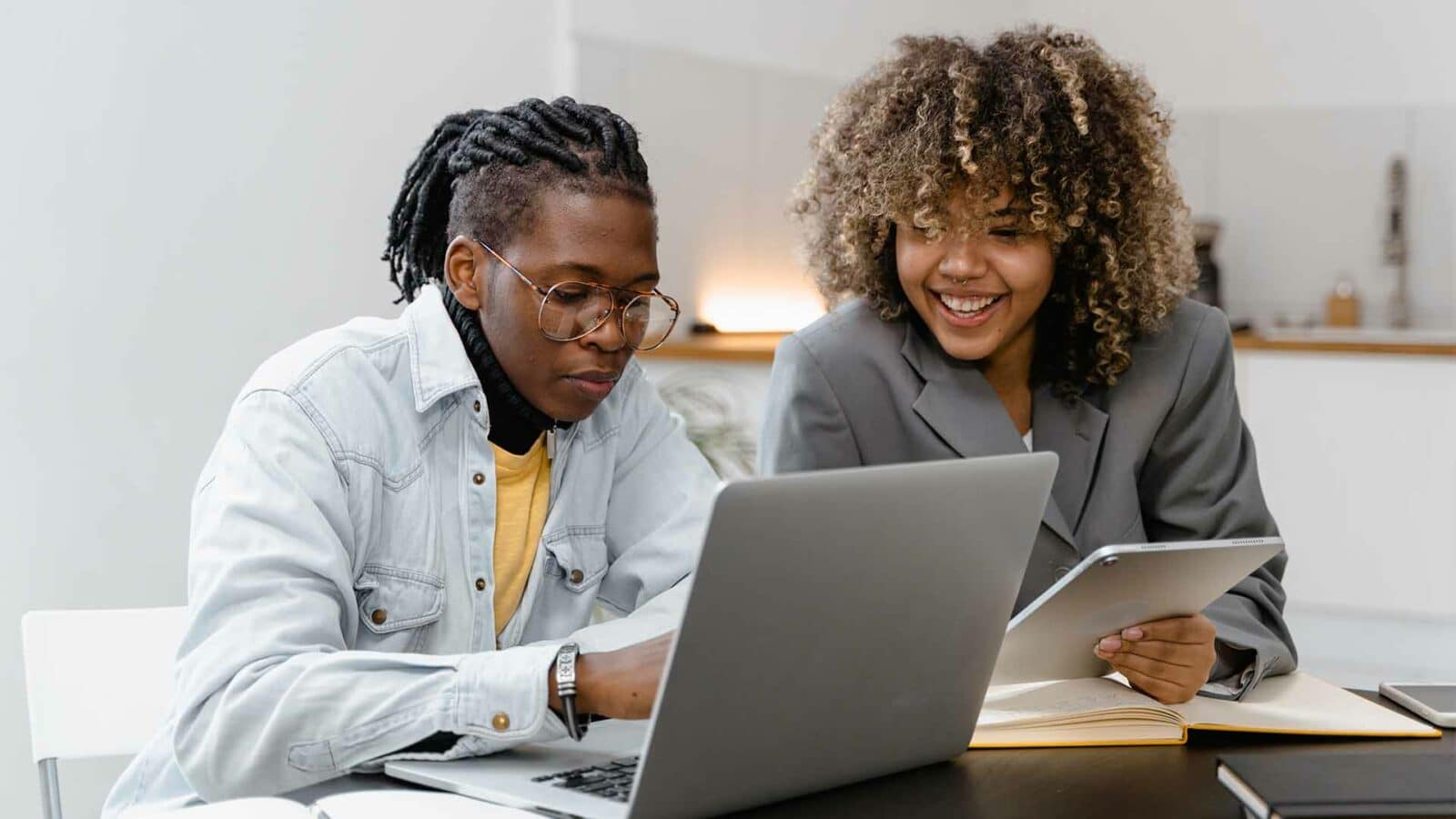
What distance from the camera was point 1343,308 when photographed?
5105 mm

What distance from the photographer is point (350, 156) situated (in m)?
3.10

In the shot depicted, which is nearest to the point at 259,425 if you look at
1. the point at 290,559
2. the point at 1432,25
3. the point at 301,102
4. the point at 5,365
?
the point at 290,559

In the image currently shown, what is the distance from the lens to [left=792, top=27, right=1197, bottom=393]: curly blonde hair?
1794 mm

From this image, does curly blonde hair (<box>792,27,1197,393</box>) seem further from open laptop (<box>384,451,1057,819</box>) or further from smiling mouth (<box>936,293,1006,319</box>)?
open laptop (<box>384,451,1057,819</box>)

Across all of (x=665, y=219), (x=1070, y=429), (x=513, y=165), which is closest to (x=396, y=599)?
(x=513, y=165)

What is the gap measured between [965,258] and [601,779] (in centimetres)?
88

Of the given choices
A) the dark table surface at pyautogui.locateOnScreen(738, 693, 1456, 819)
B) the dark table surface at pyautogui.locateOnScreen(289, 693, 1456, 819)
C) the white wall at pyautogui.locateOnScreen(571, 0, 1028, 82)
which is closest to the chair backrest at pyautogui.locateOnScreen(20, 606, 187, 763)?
the dark table surface at pyautogui.locateOnScreen(289, 693, 1456, 819)

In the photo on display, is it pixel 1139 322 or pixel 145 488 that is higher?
pixel 1139 322

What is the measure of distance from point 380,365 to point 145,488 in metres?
1.43

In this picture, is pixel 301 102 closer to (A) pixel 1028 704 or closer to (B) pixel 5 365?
(B) pixel 5 365

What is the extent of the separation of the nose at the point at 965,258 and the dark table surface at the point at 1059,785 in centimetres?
66

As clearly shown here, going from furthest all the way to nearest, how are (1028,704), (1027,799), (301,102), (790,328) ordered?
1. (790,328)
2. (301,102)
3. (1028,704)
4. (1027,799)

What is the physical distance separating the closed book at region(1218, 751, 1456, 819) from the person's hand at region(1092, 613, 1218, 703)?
0.87ft

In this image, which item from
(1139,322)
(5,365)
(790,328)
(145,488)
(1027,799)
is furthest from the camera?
(790,328)
